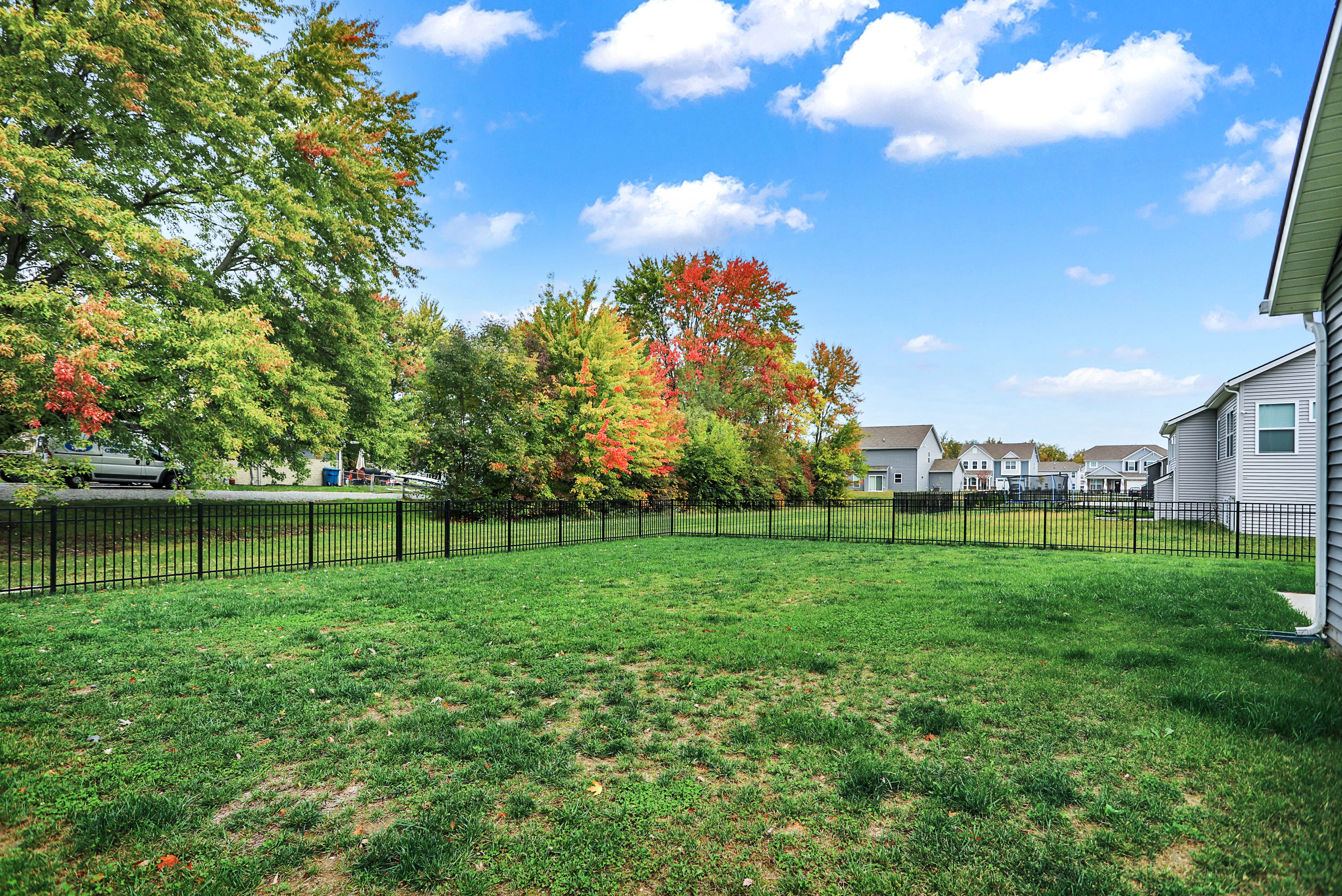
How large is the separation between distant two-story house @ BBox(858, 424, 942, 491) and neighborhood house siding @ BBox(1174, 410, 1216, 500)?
3518 cm

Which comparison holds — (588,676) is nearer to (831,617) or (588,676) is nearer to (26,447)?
(831,617)

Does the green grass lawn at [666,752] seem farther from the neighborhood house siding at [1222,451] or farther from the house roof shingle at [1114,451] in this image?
the house roof shingle at [1114,451]

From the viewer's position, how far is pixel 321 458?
18062mm

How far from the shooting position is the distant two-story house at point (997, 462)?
81688mm

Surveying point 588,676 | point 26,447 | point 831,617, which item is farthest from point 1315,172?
point 26,447

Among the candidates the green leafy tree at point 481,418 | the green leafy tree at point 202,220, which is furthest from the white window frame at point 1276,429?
the green leafy tree at point 202,220

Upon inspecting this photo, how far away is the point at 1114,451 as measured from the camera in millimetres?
88312

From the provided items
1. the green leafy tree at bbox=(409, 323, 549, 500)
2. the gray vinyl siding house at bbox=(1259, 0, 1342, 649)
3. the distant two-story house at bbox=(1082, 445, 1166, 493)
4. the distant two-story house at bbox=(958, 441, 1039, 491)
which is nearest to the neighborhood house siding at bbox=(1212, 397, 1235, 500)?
the gray vinyl siding house at bbox=(1259, 0, 1342, 649)

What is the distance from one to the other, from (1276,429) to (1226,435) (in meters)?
3.25

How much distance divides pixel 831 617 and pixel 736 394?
27.6 meters

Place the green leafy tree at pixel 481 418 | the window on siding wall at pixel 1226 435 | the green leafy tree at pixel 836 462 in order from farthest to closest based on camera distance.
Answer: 1. the green leafy tree at pixel 836 462
2. the green leafy tree at pixel 481 418
3. the window on siding wall at pixel 1226 435

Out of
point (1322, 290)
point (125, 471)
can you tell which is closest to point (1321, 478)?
point (1322, 290)

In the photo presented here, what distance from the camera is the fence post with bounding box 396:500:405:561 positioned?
12484 millimetres

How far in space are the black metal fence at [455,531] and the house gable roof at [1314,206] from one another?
8.20m
